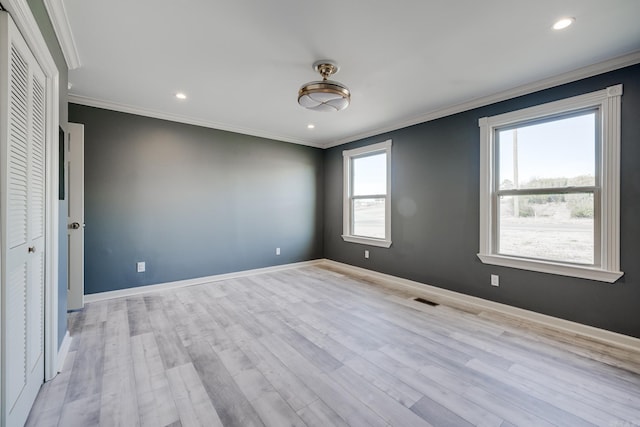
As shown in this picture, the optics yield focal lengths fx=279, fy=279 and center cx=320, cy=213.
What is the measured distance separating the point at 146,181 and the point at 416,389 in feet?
13.0

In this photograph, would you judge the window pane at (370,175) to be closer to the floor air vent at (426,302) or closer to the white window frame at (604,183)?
the floor air vent at (426,302)

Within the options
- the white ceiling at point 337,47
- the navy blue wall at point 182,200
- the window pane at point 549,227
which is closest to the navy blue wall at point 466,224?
the window pane at point 549,227

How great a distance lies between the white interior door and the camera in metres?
3.16

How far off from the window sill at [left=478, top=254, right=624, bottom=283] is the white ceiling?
1.85m

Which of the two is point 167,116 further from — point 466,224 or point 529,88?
point 529,88

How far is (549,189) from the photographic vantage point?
9.50 ft

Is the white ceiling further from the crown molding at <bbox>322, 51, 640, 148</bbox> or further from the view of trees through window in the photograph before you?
the view of trees through window

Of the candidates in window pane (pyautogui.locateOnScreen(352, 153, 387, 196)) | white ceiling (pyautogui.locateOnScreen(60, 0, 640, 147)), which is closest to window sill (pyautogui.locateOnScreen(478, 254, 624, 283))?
white ceiling (pyautogui.locateOnScreen(60, 0, 640, 147))

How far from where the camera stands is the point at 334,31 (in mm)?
2104

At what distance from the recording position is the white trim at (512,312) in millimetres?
2453

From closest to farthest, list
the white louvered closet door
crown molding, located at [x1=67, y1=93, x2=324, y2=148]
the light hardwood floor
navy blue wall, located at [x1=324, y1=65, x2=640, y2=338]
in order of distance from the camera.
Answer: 1. the white louvered closet door
2. the light hardwood floor
3. navy blue wall, located at [x1=324, y1=65, x2=640, y2=338]
4. crown molding, located at [x1=67, y1=93, x2=324, y2=148]

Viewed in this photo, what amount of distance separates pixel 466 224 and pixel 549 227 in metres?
0.82

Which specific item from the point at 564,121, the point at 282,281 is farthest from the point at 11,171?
the point at 564,121

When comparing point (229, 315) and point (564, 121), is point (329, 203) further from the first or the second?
point (564, 121)
